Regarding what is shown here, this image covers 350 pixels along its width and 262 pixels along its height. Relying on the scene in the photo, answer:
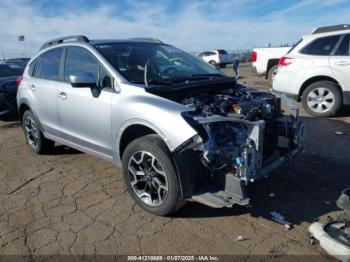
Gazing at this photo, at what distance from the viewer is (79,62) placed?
4.46 m

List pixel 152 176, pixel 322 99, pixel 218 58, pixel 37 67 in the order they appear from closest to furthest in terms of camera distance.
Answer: pixel 152 176 → pixel 37 67 → pixel 322 99 → pixel 218 58

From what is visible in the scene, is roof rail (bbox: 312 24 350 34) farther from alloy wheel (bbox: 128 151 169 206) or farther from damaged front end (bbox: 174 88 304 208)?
alloy wheel (bbox: 128 151 169 206)

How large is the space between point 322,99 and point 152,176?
17.8 feet

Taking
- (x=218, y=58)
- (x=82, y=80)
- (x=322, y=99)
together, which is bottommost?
(x=322, y=99)

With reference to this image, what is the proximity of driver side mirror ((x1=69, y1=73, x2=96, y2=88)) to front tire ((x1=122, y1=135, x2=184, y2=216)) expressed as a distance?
0.90 meters

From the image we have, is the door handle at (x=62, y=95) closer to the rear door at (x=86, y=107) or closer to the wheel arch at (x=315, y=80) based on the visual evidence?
the rear door at (x=86, y=107)

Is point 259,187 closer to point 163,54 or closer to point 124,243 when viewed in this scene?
point 124,243

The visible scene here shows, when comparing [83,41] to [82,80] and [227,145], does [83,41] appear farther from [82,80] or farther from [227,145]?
[227,145]

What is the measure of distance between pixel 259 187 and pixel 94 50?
8.64ft

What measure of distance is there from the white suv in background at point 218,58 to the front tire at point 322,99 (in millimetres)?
20508

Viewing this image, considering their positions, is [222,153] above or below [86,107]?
below

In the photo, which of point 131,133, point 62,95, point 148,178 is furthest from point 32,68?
point 148,178

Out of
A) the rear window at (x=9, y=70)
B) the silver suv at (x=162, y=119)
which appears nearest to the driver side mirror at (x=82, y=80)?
the silver suv at (x=162, y=119)

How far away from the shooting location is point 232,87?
4387 millimetres
